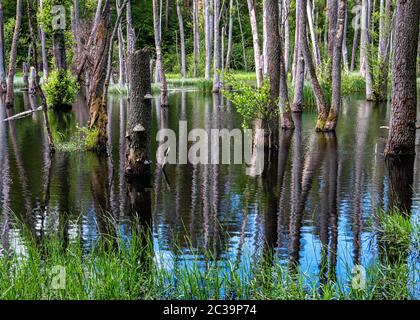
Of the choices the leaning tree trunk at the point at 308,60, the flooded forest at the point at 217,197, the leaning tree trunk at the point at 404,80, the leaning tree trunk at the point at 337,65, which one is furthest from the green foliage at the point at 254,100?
the leaning tree trunk at the point at 337,65

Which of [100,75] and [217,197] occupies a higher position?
[100,75]

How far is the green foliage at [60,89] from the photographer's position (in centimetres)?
2795

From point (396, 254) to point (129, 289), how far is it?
3470 mm

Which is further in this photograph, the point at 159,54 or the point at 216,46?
the point at 216,46

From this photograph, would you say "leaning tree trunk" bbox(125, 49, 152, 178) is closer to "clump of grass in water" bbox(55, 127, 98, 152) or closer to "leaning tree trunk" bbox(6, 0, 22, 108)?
"clump of grass in water" bbox(55, 127, 98, 152)

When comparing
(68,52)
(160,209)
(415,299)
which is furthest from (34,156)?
(68,52)

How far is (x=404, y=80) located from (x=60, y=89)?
724 inches

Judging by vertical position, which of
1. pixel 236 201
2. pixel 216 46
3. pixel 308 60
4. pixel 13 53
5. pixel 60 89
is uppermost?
pixel 216 46

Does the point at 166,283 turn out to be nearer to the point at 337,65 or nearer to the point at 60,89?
the point at 337,65

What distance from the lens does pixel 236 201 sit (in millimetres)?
11156

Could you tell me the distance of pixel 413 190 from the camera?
11758mm

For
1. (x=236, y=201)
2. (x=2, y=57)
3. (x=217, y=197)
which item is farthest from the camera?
(x=2, y=57)

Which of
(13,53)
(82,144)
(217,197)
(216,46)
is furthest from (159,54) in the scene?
(217,197)

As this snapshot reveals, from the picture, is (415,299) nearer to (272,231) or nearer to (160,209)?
(272,231)
